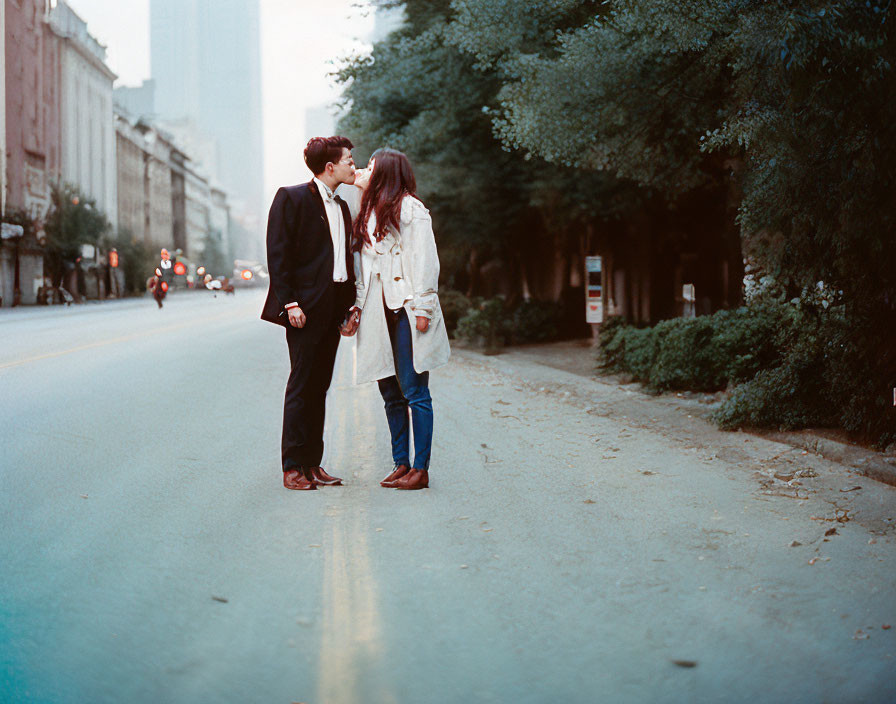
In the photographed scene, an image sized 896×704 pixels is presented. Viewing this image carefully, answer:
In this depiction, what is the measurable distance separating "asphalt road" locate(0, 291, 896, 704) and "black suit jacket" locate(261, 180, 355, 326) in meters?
1.17

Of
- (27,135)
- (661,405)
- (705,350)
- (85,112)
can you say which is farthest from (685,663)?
(85,112)

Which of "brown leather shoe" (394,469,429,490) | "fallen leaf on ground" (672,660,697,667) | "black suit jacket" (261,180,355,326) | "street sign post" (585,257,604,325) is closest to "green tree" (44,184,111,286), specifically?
"street sign post" (585,257,604,325)

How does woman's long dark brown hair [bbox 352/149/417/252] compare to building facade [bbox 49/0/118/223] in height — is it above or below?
below

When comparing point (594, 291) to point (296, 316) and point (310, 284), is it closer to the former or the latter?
point (310, 284)

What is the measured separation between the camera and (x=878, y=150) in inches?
231

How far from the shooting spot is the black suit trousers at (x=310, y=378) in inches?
239

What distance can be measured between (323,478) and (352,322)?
3.34 ft

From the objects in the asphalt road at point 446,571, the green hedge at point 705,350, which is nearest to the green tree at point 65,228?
the green hedge at point 705,350

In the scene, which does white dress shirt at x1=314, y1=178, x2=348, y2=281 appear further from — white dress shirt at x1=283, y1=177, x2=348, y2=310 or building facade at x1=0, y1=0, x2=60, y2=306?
building facade at x1=0, y1=0, x2=60, y2=306

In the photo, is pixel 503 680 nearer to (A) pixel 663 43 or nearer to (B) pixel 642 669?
(B) pixel 642 669

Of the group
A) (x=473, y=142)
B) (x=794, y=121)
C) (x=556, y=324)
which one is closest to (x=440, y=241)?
(x=556, y=324)

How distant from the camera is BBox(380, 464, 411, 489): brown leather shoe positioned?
6.11 metres

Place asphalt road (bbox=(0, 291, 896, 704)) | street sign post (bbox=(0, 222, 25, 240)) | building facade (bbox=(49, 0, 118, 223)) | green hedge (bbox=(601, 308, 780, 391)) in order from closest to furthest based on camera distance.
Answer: asphalt road (bbox=(0, 291, 896, 704)), green hedge (bbox=(601, 308, 780, 391)), street sign post (bbox=(0, 222, 25, 240)), building facade (bbox=(49, 0, 118, 223))

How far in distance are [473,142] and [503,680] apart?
1624cm
